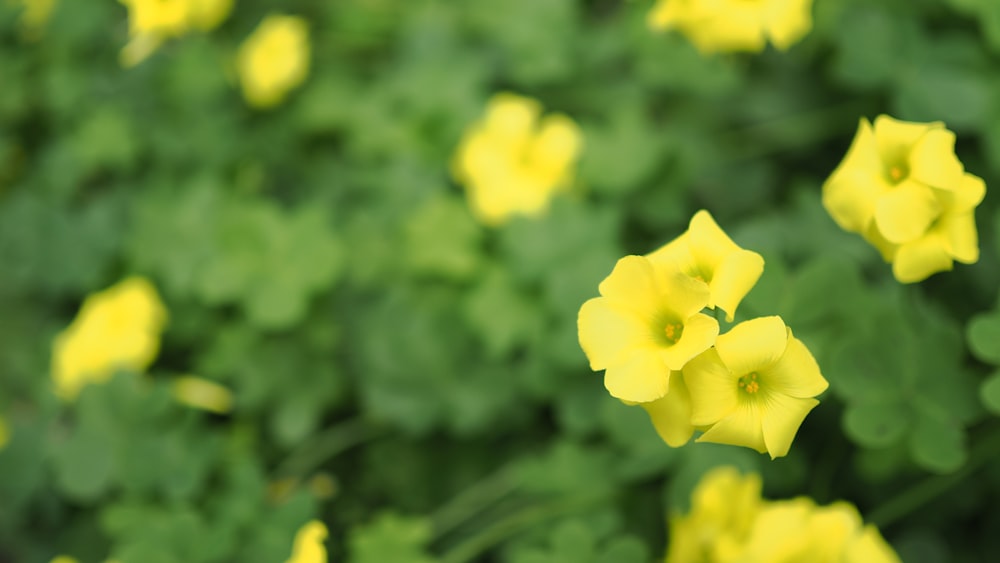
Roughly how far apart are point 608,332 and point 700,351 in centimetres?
10

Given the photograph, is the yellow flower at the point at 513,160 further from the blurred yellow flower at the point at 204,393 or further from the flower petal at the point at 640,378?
the flower petal at the point at 640,378

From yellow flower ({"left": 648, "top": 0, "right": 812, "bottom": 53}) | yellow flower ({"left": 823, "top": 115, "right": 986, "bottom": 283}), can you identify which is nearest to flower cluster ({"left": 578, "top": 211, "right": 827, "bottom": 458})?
yellow flower ({"left": 823, "top": 115, "right": 986, "bottom": 283})

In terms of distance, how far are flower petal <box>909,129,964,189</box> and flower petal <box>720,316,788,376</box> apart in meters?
0.24

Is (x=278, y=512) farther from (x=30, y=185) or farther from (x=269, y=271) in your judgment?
(x=30, y=185)

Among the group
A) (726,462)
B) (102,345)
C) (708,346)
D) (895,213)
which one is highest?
(102,345)

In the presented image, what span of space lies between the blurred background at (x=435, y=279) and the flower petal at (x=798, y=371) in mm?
242

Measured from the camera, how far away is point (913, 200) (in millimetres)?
778

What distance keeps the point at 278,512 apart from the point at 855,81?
1.11m

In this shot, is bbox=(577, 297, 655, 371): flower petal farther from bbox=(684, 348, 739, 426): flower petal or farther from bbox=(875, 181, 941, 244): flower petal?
bbox=(875, 181, 941, 244): flower petal

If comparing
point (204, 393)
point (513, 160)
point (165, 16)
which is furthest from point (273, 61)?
point (204, 393)

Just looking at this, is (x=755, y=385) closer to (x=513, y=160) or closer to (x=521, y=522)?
(x=521, y=522)

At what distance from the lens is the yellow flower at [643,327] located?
2.27ft

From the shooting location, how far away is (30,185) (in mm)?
1957

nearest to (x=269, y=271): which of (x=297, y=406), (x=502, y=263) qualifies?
(x=297, y=406)
